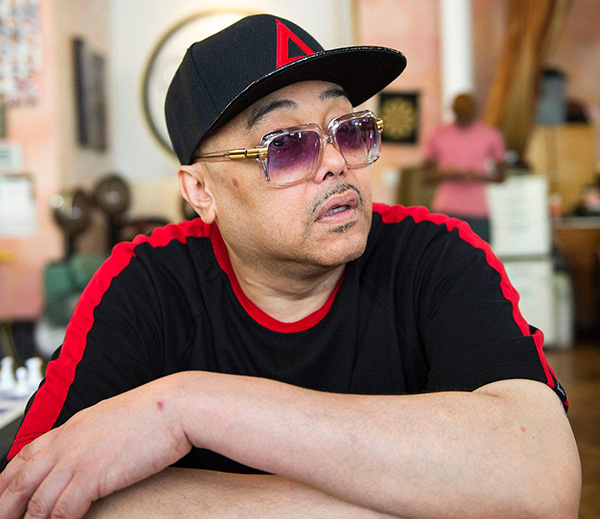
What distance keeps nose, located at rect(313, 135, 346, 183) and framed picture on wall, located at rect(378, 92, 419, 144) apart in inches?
198

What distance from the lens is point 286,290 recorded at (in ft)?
4.18

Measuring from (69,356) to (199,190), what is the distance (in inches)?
16.6

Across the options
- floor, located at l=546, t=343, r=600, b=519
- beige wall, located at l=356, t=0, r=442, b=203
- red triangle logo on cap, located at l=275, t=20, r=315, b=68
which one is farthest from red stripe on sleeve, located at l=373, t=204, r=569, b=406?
beige wall, located at l=356, t=0, r=442, b=203

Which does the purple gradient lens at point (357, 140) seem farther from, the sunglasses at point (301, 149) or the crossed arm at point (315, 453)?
the crossed arm at point (315, 453)

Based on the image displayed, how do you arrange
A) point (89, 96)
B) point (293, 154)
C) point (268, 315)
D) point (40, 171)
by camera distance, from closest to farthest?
point (293, 154) → point (268, 315) → point (40, 171) → point (89, 96)

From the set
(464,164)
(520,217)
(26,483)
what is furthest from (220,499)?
(520,217)

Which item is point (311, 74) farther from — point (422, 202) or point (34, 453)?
point (422, 202)


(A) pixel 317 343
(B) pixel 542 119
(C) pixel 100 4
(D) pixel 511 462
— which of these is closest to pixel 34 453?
(A) pixel 317 343

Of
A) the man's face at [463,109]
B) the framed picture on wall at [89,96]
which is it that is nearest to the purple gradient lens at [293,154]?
the man's face at [463,109]

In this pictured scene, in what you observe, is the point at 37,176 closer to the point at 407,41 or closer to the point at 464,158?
the point at 464,158

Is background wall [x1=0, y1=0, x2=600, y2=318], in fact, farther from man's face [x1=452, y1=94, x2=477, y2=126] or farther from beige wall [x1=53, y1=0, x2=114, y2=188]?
man's face [x1=452, y1=94, x2=477, y2=126]

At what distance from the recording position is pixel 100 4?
20.7 ft

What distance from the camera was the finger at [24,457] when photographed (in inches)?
36.4

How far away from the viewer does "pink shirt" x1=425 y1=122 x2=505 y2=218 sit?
4473 millimetres
